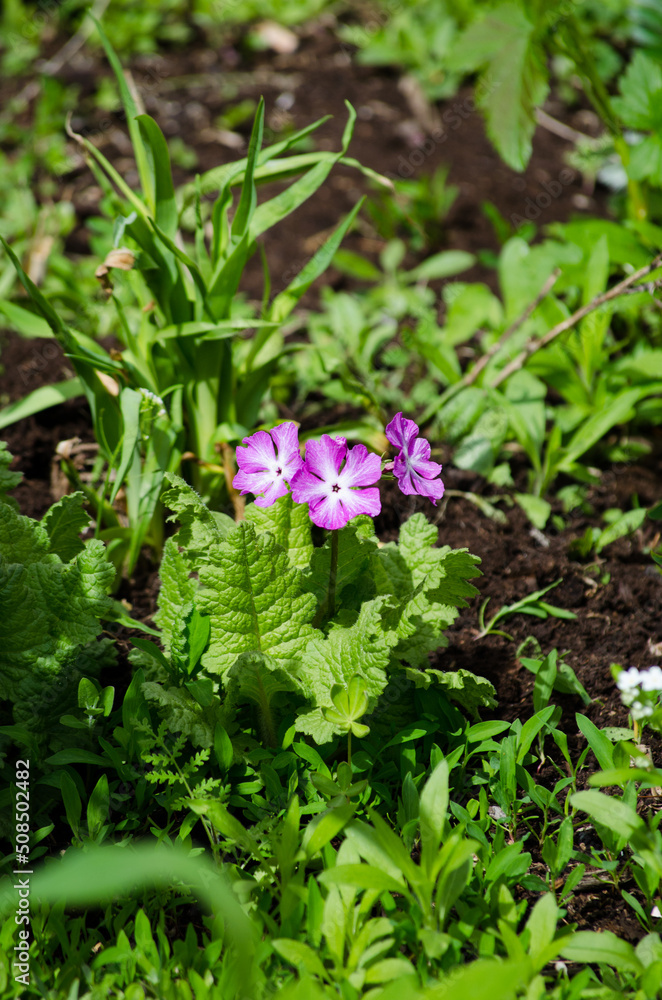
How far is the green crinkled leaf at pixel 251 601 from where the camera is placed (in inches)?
60.7

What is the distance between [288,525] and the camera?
5.71 feet

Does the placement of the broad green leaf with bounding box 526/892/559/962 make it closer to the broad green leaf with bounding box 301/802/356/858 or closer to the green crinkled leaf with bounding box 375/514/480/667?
the broad green leaf with bounding box 301/802/356/858

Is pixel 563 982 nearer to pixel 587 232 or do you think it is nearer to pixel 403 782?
pixel 403 782

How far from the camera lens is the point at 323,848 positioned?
1496 mm

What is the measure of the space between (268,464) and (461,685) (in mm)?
584

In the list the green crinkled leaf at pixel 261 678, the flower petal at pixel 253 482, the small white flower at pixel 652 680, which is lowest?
the green crinkled leaf at pixel 261 678

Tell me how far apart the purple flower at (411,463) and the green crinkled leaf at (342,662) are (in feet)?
0.72

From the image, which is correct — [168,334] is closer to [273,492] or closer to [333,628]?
[273,492]

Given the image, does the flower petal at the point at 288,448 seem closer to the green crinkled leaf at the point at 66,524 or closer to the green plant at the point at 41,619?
the green plant at the point at 41,619

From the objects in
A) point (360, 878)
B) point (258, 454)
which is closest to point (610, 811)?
point (360, 878)

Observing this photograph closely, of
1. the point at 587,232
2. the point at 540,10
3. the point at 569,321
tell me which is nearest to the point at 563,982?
the point at 569,321

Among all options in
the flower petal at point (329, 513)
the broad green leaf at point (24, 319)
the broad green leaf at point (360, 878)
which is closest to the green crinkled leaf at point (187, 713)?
the broad green leaf at point (360, 878)

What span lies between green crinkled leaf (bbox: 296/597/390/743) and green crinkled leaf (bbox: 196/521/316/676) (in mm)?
58

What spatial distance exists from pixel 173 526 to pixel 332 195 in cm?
229
